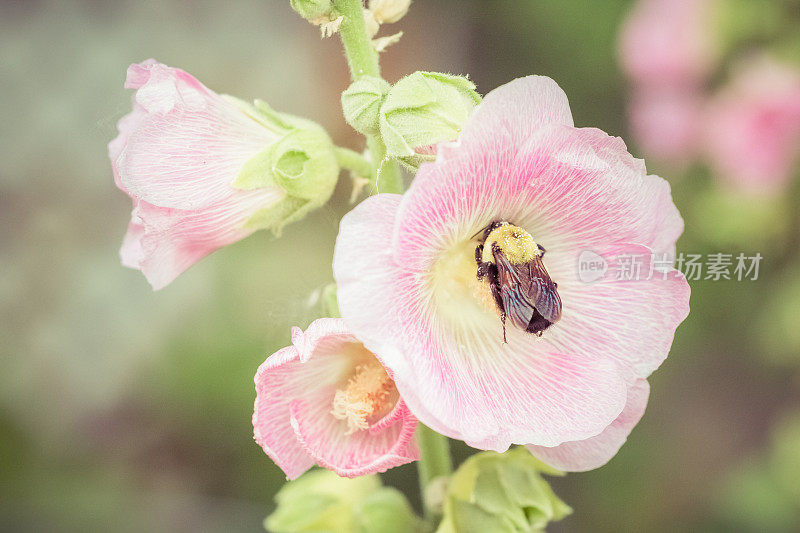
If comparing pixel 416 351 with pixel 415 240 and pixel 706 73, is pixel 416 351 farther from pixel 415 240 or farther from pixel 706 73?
pixel 706 73

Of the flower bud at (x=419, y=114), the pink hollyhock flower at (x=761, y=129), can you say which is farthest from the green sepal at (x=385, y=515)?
the pink hollyhock flower at (x=761, y=129)

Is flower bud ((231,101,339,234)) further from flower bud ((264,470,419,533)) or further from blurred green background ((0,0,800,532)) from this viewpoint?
blurred green background ((0,0,800,532))

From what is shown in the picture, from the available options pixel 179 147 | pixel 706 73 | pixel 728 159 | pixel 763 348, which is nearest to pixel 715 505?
pixel 763 348

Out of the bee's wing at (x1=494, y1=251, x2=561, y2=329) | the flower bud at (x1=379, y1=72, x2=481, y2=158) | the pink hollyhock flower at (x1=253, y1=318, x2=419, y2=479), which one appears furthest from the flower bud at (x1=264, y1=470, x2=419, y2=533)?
the flower bud at (x1=379, y1=72, x2=481, y2=158)

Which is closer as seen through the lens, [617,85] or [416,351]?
[416,351]

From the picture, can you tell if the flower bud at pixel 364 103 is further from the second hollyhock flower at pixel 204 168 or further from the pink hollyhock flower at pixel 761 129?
the pink hollyhock flower at pixel 761 129

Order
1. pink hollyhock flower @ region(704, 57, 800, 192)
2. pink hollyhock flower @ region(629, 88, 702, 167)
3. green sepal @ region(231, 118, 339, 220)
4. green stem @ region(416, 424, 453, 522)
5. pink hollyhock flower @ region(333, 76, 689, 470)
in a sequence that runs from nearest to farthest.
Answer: pink hollyhock flower @ region(333, 76, 689, 470), green sepal @ region(231, 118, 339, 220), green stem @ region(416, 424, 453, 522), pink hollyhock flower @ region(704, 57, 800, 192), pink hollyhock flower @ region(629, 88, 702, 167)
